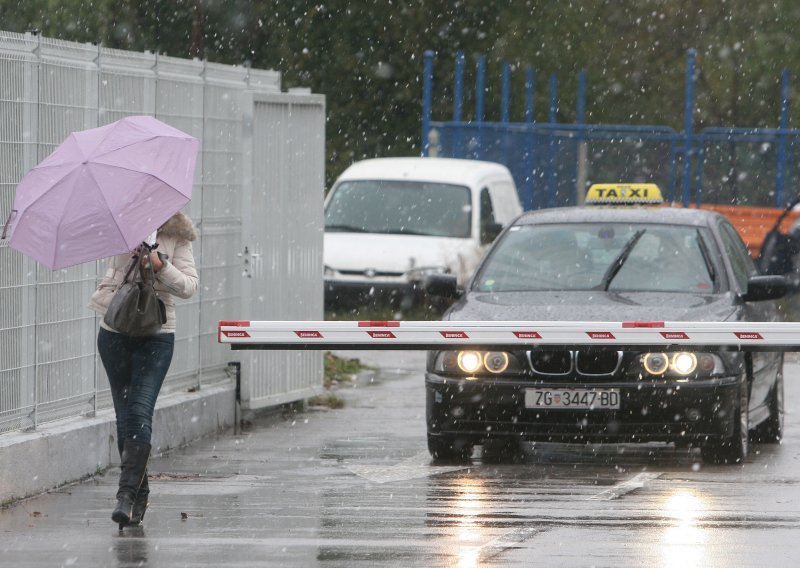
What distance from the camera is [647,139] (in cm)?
2820

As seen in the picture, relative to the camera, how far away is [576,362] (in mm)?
11125

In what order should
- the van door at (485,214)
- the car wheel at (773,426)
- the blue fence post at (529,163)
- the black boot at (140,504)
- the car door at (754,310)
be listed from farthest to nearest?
1. the blue fence post at (529,163)
2. the van door at (485,214)
3. the car wheel at (773,426)
4. the car door at (754,310)
5. the black boot at (140,504)

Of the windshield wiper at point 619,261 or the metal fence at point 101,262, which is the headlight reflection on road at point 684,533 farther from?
the metal fence at point 101,262

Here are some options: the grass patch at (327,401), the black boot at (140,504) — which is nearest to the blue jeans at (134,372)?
the black boot at (140,504)

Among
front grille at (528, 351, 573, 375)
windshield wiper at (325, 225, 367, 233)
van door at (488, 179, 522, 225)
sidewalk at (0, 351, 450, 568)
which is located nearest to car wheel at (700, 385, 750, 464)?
front grille at (528, 351, 573, 375)

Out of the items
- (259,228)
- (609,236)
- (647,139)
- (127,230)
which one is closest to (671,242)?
(609,236)

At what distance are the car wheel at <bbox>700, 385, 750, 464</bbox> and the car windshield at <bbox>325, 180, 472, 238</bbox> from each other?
11610 millimetres

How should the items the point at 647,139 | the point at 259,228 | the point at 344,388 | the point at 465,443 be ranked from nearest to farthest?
1. the point at 465,443
2. the point at 259,228
3. the point at 344,388
4. the point at 647,139

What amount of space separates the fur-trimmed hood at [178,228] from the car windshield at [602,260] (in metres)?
3.53

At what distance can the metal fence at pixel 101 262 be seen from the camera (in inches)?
404

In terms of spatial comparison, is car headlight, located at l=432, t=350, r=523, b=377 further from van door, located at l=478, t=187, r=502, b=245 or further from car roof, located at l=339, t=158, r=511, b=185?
car roof, located at l=339, t=158, r=511, b=185

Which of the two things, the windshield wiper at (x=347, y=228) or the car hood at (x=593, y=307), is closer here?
the car hood at (x=593, y=307)

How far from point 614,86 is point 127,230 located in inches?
1145

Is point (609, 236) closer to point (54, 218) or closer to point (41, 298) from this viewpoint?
point (41, 298)
